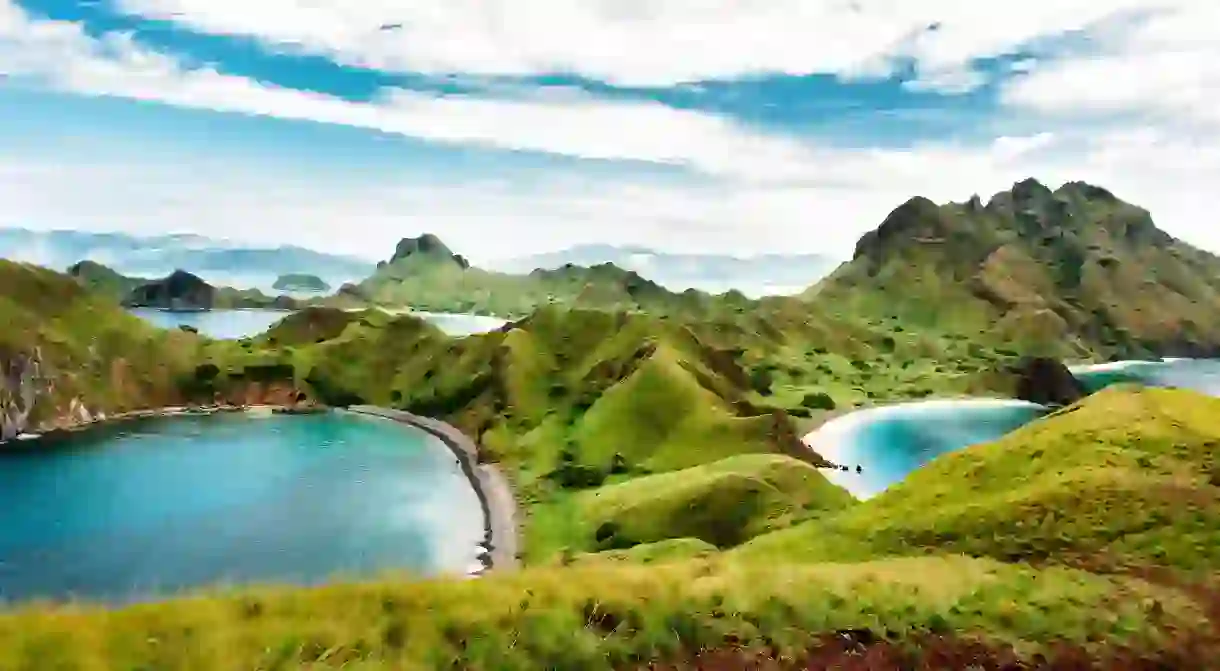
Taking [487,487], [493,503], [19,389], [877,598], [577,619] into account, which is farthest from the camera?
[19,389]

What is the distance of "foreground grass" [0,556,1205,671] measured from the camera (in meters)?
21.5

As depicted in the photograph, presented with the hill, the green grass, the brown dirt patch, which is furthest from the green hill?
the green grass

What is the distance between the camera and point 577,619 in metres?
24.2

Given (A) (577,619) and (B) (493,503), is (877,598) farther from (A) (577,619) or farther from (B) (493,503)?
(B) (493,503)

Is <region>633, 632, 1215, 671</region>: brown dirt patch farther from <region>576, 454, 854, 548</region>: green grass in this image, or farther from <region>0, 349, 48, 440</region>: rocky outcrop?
<region>0, 349, 48, 440</region>: rocky outcrop

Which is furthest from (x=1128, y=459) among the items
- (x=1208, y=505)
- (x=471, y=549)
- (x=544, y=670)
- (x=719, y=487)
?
(x=471, y=549)

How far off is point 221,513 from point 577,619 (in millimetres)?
121432

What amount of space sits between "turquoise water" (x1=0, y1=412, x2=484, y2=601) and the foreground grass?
140ft

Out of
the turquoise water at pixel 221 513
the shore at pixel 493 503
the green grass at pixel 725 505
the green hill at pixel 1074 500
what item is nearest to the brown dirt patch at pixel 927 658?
the green hill at pixel 1074 500

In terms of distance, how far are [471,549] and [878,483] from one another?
82.8 m

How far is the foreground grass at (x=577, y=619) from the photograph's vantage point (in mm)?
21453

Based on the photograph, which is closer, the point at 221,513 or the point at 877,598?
the point at 877,598

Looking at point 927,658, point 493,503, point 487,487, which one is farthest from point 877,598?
point 487,487

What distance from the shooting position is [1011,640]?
25344 millimetres
